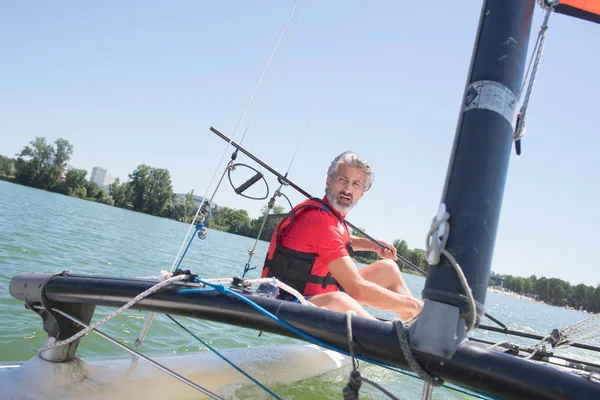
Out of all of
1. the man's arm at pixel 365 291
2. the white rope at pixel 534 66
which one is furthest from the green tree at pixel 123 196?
the white rope at pixel 534 66

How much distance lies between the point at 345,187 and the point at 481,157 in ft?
7.28

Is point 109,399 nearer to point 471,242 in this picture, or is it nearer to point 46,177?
point 471,242

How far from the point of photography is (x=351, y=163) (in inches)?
134

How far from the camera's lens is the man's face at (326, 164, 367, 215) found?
3.44 m

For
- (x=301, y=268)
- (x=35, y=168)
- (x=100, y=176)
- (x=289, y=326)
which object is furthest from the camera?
(x=100, y=176)

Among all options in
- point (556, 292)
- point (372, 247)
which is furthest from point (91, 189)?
point (556, 292)

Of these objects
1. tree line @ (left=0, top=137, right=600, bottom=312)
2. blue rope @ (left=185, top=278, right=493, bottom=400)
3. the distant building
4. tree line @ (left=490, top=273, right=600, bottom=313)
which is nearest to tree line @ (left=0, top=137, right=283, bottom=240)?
tree line @ (left=0, top=137, right=600, bottom=312)

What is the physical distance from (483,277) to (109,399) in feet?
6.22

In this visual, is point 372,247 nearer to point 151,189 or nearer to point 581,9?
point 581,9

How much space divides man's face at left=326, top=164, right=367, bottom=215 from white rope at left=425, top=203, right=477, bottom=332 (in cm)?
220

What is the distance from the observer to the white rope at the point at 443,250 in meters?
1.12

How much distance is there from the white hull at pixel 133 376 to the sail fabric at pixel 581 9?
379 centimetres

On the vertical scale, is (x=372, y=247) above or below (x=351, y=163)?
below

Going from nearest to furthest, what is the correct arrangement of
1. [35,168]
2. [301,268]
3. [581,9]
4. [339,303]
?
[339,303] → [301,268] → [581,9] → [35,168]
